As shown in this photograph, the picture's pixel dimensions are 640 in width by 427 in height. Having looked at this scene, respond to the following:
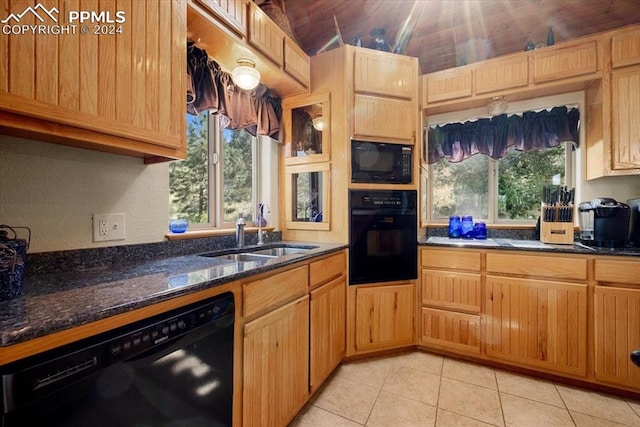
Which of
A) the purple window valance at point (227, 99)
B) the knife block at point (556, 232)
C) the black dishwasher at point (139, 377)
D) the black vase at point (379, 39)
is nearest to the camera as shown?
the black dishwasher at point (139, 377)

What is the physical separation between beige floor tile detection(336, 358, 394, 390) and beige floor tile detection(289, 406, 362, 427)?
0.39 meters

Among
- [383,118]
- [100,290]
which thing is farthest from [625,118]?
[100,290]

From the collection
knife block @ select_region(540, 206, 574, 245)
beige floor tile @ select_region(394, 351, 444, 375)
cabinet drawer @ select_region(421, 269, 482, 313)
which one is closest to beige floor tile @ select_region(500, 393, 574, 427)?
beige floor tile @ select_region(394, 351, 444, 375)

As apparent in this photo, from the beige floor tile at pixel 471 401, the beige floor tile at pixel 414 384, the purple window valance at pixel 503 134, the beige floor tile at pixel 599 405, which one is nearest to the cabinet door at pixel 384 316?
the beige floor tile at pixel 414 384

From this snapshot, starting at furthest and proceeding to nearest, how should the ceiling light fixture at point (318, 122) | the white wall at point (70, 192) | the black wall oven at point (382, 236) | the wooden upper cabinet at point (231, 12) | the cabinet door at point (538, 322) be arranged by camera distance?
the ceiling light fixture at point (318, 122) → the black wall oven at point (382, 236) → the cabinet door at point (538, 322) → the wooden upper cabinet at point (231, 12) → the white wall at point (70, 192)

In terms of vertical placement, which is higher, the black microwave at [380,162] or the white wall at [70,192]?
the black microwave at [380,162]

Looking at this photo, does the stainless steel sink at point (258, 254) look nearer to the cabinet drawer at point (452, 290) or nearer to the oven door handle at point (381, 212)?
the oven door handle at point (381, 212)

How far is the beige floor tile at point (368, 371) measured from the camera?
198 centimetres

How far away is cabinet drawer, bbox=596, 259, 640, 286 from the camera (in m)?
1.77

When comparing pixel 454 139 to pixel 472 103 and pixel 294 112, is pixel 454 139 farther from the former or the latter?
pixel 294 112

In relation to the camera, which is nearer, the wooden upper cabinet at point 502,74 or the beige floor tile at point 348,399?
Result: the beige floor tile at point 348,399

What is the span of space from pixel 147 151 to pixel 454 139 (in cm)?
271

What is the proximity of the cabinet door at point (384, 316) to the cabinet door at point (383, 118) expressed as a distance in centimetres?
125

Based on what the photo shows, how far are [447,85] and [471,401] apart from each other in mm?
2481
